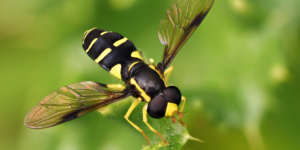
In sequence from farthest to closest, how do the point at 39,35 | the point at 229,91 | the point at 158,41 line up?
the point at 39,35 → the point at 158,41 → the point at 229,91

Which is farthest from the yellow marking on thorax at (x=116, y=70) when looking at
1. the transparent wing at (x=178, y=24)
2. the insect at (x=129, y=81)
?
the transparent wing at (x=178, y=24)

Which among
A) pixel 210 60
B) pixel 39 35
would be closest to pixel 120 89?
pixel 210 60

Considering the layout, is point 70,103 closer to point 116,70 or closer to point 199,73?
point 116,70

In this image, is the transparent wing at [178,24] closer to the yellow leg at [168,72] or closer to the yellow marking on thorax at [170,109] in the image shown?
the yellow leg at [168,72]

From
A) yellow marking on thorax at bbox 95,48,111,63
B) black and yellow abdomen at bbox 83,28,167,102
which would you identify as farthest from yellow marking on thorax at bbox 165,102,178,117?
yellow marking on thorax at bbox 95,48,111,63

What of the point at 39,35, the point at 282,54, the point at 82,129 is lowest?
the point at 82,129

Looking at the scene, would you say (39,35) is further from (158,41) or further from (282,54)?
(282,54)
